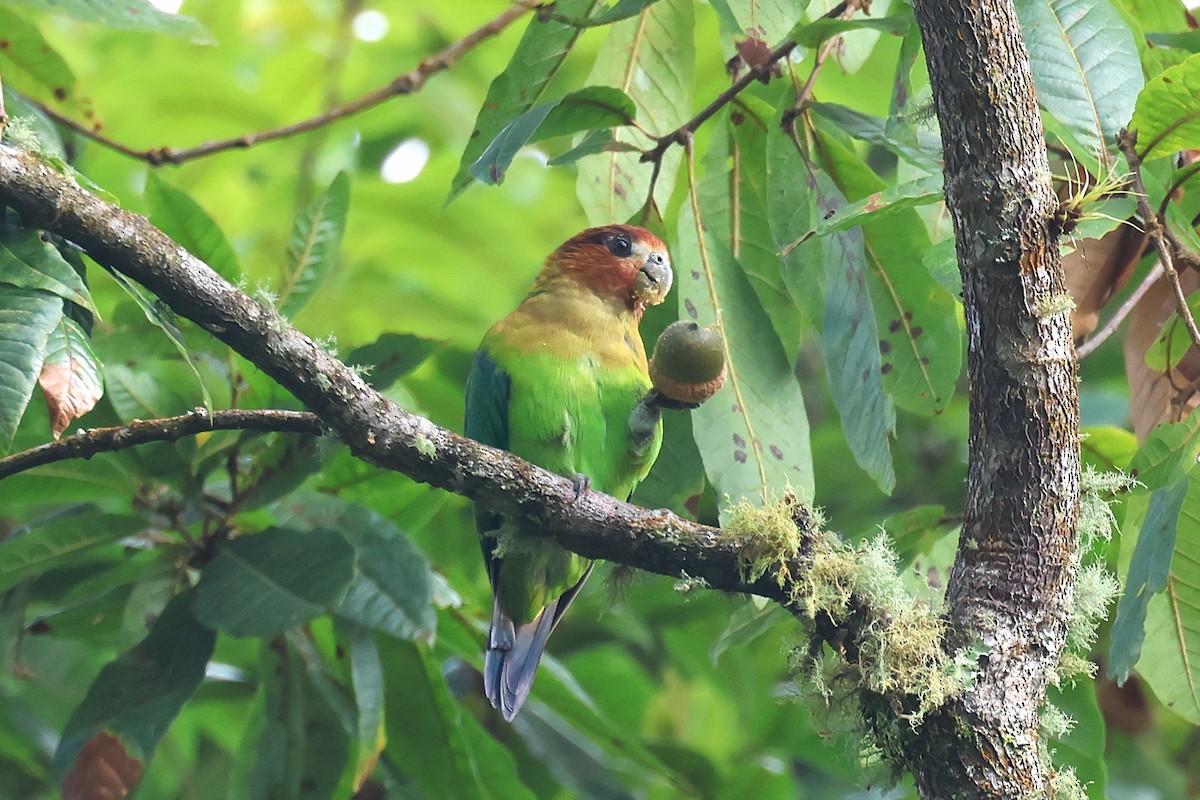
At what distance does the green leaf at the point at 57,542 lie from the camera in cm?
254

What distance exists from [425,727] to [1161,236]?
1882 millimetres

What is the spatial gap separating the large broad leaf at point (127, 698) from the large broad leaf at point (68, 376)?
3.12 ft

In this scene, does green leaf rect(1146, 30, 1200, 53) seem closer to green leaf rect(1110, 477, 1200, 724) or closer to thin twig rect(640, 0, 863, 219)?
thin twig rect(640, 0, 863, 219)

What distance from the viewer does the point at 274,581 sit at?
245 centimetres

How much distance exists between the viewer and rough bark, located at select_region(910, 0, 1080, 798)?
170cm

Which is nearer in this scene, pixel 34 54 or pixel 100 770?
pixel 100 770

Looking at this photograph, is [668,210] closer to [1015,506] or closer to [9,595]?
[1015,506]

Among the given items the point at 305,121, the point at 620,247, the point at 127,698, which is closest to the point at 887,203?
the point at 620,247

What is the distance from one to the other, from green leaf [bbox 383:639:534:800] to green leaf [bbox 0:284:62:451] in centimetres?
135

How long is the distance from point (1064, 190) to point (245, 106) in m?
2.66

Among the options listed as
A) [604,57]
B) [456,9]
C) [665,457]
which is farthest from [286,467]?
[456,9]

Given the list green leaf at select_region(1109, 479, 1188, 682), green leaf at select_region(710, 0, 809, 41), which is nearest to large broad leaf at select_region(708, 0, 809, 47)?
green leaf at select_region(710, 0, 809, 41)

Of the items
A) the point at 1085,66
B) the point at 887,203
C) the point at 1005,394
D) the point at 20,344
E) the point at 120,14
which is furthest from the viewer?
the point at 120,14

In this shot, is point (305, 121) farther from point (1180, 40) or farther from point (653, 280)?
point (1180, 40)
